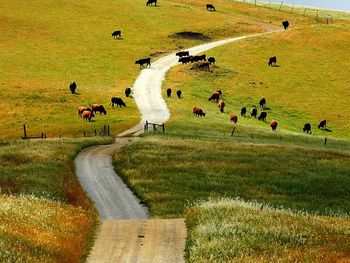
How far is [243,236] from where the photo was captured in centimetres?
1944

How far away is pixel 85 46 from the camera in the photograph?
395 feet

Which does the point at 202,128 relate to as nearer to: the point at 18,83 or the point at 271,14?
the point at 18,83

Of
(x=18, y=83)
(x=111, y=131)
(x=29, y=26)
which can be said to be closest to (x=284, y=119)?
(x=111, y=131)

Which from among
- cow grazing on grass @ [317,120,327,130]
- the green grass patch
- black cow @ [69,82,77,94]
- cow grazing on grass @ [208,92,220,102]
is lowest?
cow grazing on grass @ [317,120,327,130]

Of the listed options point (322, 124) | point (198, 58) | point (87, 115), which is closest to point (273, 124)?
point (322, 124)

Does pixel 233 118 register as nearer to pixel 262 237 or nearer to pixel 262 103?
pixel 262 103

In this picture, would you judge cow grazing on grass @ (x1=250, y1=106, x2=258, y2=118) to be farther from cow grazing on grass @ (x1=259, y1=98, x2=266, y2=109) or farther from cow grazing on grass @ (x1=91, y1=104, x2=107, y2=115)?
cow grazing on grass @ (x1=91, y1=104, x2=107, y2=115)

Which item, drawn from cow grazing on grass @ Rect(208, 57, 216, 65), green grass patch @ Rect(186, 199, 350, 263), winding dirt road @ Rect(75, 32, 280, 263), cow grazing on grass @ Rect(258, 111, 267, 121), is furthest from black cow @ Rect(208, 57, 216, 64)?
green grass patch @ Rect(186, 199, 350, 263)

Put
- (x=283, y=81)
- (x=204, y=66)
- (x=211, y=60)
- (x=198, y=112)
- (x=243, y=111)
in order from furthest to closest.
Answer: (x=211, y=60), (x=204, y=66), (x=283, y=81), (x=243, y=111), (x=198, y=112)

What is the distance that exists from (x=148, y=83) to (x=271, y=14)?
75046 millimetres

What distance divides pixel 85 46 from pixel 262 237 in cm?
10497

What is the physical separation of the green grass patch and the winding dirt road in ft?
2.71

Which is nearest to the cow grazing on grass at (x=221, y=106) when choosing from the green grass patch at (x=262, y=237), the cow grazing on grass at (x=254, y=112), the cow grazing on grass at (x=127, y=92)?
the cow grazing on grass at (x=254, y=112)

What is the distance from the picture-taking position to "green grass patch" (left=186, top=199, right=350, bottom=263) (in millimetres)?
17109
